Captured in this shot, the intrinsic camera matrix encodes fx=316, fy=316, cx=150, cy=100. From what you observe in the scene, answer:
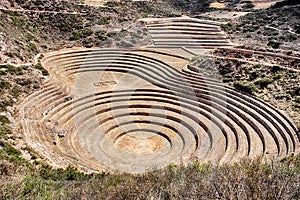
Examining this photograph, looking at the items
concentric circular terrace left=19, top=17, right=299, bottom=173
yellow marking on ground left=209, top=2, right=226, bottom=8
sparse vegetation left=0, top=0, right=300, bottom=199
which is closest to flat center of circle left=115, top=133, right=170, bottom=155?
concentric circular terrace left=19, top=17, right=299, bottom=173

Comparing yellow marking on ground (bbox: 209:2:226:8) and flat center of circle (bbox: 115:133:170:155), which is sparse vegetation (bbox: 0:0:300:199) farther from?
flat center of circle (bbox: 115:133:170:155)

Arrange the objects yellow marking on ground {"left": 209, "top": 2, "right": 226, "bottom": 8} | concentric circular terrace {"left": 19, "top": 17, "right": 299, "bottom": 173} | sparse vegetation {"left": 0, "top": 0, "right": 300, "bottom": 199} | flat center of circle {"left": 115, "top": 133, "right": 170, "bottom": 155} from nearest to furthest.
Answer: sparse vegetation {"left": 0, "top": 0, "right": 300, "bottom": 199}, concentric circular terrace {"left": 19, "top": 17, "right": 299, "bottom": 173}, flat center of circle {"left": 115, "top": 133, "right": 170, "bottom": 155}, yellow marking on ground {"left": 209, "top": 2, "right": 226, "bottom": 8}

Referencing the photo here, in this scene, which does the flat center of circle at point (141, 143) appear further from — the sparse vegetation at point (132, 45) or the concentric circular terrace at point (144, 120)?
the sparse vegetation at point (132, 45)

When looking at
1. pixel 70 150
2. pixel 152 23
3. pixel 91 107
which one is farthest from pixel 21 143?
pixel 152 23

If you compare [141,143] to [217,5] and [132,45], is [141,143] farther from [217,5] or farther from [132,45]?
[217,5]

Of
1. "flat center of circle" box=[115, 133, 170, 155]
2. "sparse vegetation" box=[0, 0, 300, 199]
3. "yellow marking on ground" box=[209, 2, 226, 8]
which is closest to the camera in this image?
"sparse vegetation" box=[0, 0, 300, 199]

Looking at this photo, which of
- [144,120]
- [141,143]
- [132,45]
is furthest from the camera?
[132,45]

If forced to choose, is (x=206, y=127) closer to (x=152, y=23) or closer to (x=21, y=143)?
(x=21, y=143)

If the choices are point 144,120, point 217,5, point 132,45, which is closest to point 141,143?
point 144,120
